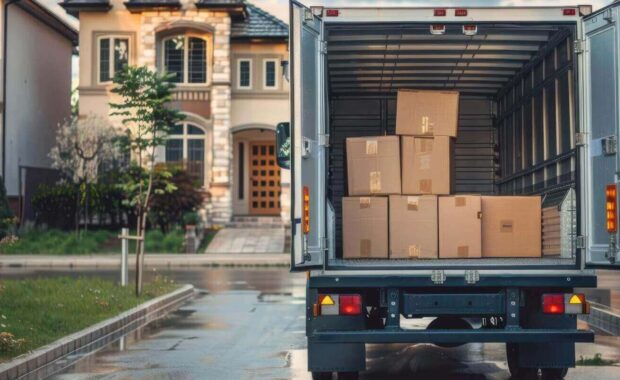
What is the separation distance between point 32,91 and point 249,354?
3057 cm

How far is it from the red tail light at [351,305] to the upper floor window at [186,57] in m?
30.8

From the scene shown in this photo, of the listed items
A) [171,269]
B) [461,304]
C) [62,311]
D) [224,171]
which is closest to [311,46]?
[461,304]

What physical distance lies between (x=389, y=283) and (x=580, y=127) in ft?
6.63

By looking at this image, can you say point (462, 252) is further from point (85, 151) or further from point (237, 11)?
point (237, 11)

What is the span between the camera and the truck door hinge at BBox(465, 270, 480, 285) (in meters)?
9.30

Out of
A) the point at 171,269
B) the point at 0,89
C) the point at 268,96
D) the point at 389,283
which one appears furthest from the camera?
the point at 268,96

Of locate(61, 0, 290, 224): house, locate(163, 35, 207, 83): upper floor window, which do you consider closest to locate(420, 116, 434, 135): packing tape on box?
locate(61, 0, 290, 224): house

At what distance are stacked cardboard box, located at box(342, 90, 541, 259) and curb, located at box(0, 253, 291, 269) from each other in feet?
62.9

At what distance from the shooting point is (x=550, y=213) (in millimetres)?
10375

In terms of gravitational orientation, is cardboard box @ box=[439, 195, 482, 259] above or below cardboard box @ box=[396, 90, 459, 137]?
below

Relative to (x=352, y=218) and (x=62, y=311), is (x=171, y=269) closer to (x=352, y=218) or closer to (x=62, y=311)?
(x=62, y=311)

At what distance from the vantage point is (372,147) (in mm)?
10414

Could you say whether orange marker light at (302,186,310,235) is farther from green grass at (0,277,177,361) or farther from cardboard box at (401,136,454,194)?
green grass at (0,277,177,361)

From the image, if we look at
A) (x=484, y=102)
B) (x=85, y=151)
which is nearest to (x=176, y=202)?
(x=85, y=151)
